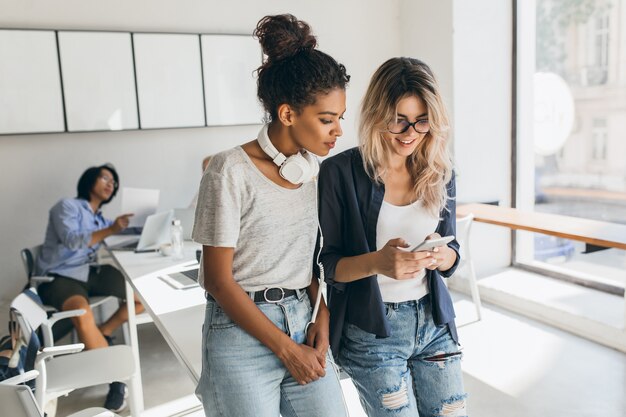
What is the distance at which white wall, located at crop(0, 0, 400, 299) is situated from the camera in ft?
12.9

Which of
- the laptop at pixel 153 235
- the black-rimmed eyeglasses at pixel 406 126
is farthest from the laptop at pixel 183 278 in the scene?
the black-rimmed eyeglasses at pixel 406 126

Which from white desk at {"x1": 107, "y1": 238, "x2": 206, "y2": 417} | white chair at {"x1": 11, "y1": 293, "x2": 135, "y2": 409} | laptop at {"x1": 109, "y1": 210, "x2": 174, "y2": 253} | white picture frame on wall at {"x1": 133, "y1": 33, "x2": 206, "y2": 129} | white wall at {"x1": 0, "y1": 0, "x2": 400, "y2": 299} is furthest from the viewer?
white picture frame on wall at {"x1": 133, "y1": 33, "x2": 206, "y2": 129}

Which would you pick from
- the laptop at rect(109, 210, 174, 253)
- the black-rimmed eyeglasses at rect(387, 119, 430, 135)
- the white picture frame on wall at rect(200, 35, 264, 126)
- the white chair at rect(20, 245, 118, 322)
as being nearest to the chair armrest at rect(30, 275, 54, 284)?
the white chair at rect(20, 245, 118, 322)

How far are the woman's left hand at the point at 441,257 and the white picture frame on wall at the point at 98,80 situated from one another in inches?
128

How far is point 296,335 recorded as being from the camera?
4.19 ft

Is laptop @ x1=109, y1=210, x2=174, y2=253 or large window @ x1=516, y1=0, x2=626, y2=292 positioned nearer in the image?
laptop @ x1=109, y1=210, x2=174, y2=253

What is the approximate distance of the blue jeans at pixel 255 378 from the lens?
3.89ft

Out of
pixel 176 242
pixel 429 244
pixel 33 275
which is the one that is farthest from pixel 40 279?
pixel 429 244

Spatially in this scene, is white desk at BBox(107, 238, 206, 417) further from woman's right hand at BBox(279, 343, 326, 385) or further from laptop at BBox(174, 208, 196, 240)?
woman's right hand at BBox(279, 343, 326, 385)

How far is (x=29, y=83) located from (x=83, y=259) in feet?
4.30

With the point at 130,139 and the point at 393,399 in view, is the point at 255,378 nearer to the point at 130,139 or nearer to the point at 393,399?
the point at 393,399

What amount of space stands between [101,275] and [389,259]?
277cm

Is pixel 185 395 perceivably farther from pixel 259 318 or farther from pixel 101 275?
pixel 259 318

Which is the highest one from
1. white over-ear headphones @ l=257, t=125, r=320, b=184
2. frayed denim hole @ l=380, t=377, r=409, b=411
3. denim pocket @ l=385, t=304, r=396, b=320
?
white over-ear headphones @ l=257, t=125, r=320, b=184
